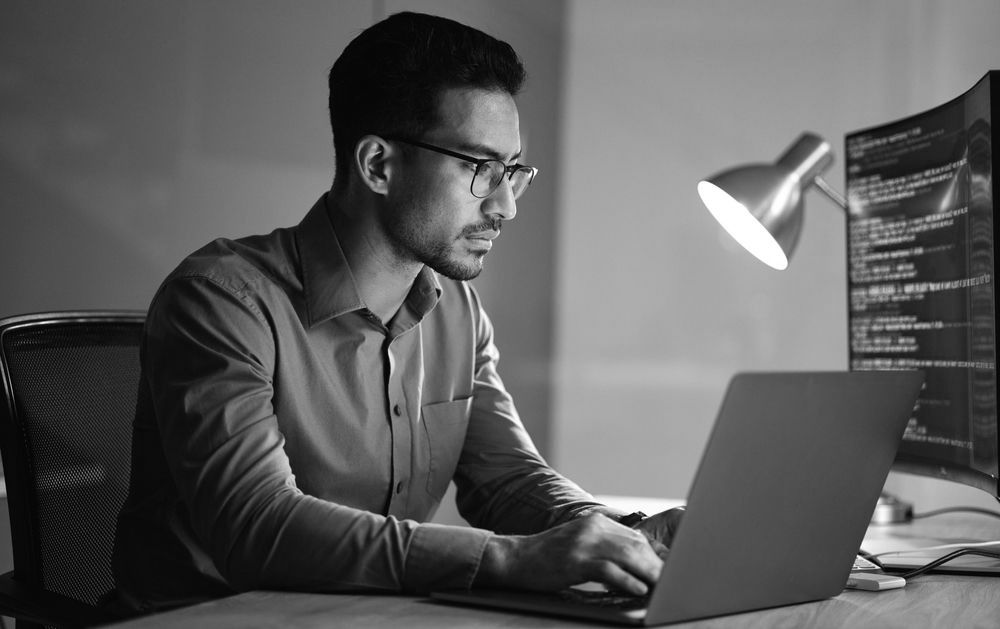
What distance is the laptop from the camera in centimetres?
76

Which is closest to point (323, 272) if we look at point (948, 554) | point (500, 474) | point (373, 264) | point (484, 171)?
point (373, 264)

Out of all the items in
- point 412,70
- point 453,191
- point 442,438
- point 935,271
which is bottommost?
point 442,438

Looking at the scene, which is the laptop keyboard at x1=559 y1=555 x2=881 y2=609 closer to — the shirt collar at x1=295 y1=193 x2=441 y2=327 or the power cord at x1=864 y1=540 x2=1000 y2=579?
the power cord at x1=864 y1=540 x2=1000 y2=579

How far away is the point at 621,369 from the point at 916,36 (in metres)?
1.23

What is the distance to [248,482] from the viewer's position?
0.97 m

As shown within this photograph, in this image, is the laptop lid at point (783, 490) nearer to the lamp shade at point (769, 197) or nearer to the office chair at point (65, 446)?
the office chair at point (65, 446)

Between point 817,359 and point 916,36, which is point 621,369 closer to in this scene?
point 817,359

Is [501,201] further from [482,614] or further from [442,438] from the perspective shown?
[482,614]

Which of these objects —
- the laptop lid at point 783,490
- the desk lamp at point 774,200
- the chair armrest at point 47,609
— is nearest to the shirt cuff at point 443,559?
the laptop lid at point 783,490

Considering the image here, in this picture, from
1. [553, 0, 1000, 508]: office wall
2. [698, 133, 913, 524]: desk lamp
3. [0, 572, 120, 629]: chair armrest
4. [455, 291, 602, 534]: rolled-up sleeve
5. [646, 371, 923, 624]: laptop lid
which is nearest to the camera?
[646, 371, 923, 624]: laptop lid

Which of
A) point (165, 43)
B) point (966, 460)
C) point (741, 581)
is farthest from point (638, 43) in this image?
point (741, 581)

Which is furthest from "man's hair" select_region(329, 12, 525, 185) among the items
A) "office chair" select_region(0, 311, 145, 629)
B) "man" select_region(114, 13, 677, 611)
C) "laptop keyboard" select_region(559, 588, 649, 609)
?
"laptop keyboard" select_region(559, 588, 649, 609)

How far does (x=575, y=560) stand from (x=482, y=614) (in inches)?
3.7

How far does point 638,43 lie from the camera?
310 centimetres
